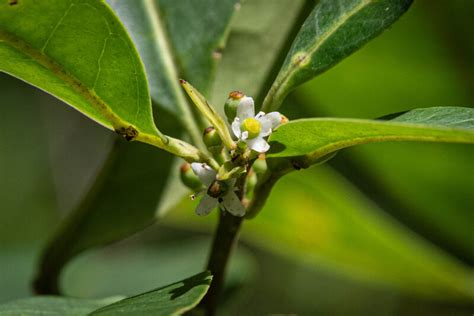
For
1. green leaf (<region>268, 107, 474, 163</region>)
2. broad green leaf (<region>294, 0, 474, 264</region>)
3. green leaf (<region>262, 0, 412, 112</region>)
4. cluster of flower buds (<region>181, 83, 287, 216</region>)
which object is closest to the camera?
green leaf (<region>268, 107, 474, 163</region>)

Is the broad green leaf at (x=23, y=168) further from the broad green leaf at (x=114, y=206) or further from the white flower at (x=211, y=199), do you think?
the white flower at (x=211, y=199)

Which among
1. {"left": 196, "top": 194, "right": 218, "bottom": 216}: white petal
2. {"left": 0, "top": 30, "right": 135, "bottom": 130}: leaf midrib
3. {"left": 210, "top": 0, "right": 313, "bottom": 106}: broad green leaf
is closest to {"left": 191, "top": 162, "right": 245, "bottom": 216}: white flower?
{"left": 196, "top": 194, "right": 218, "bottom": 216}: white petal

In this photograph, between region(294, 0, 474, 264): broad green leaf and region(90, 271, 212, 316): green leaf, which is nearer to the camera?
region(90, 271, 212, 316): green leaf

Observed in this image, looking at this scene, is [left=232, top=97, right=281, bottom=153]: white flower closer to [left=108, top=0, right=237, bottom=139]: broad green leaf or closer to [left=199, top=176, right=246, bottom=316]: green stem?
[left=199, top=176, right=246, bottom=316]: green stem

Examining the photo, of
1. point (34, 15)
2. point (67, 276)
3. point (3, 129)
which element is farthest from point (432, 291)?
point (3, 129)

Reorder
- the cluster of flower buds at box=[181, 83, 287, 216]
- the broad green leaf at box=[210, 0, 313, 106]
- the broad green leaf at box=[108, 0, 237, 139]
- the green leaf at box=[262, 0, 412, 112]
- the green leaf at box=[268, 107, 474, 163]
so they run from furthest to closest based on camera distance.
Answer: the broad green leaf at box=[210, 0, 313, 106], the broad green leaf at box=[108, 0, 237, 139], the green leaf at box=[262, 0, 412, 112], the cluster of flower buds at box=[181, 83, 287, 216], the green leaf at box=[268, 107, 474, 163]

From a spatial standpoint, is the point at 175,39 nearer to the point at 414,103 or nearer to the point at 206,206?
the point at 206,206
